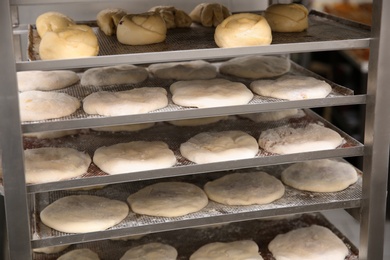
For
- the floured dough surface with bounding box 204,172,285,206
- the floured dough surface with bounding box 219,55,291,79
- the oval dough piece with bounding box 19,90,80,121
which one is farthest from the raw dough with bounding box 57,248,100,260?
the floured dough surface with bounding box 219,55,291,79

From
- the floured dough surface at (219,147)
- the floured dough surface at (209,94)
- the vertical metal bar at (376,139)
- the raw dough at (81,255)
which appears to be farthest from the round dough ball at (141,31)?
the raw dough at (81,255)

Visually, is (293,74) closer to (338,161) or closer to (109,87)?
(338,161)

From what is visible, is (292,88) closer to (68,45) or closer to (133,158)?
(133,158)

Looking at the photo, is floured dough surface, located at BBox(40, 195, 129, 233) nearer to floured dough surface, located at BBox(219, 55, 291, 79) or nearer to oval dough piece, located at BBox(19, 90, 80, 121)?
oval dough piece, located at BBox(19, 90, 80, 121)

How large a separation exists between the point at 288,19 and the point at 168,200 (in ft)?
3.17

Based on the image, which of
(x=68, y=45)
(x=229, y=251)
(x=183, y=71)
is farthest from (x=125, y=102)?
(x=229, y=251)

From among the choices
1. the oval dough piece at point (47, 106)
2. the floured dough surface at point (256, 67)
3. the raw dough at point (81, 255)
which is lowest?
the raw dough at point (81, 255)

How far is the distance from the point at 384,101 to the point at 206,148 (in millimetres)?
773

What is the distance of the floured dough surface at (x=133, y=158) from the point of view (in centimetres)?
249

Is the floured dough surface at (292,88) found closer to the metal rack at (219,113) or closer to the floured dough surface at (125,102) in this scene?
the metal rack at (219,113)

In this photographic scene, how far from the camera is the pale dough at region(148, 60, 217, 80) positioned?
3.05 meters

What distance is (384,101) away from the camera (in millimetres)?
2488

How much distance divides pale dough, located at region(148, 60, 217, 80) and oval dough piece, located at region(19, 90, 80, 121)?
1.94 ft

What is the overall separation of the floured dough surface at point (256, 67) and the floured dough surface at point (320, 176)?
0.49 m
